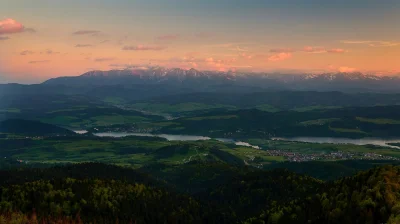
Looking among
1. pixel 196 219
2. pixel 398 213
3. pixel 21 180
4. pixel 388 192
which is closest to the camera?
pixel 398 213

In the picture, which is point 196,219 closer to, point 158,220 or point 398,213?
point 158,220

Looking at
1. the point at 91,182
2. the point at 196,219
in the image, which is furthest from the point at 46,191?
the point at 196,219

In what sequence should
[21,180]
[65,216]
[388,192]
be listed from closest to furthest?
[388,192], [65,216], [21,180]

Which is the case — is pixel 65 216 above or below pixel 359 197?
below

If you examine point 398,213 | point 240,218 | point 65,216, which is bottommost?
point 240,218

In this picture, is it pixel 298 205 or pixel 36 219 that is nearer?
pixel 36 219

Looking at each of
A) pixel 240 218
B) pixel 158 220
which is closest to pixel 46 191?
pixel 158 220

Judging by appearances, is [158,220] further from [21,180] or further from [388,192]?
[388,192]
